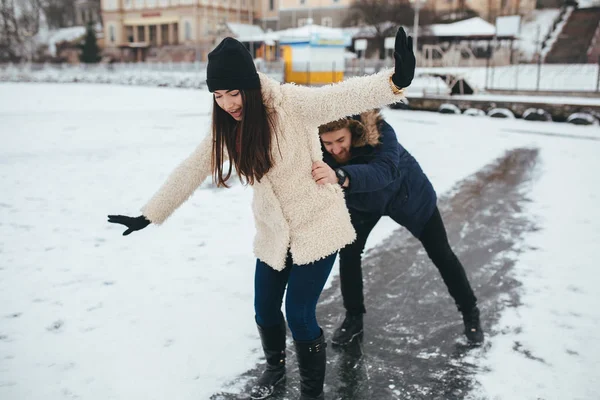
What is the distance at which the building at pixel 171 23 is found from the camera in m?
55.0

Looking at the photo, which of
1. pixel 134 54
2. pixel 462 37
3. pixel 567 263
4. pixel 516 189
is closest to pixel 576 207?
pixel 516 189

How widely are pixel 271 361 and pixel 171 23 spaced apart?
60.5 metres

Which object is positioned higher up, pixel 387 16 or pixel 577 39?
pixel 387 16

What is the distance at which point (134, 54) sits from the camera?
190ft

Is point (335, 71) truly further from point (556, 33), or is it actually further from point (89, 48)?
point (89, 48)

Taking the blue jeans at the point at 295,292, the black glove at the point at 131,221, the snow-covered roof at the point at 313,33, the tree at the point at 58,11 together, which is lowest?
the blue jeans at the point at 295,292

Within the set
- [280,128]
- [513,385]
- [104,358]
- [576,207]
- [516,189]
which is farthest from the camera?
[516,189]

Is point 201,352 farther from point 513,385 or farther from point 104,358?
point 513,385

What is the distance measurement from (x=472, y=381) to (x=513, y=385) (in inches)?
8.2

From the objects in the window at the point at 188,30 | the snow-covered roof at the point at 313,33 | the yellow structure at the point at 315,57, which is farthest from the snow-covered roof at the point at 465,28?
the window at the point at 188,30

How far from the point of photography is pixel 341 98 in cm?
202

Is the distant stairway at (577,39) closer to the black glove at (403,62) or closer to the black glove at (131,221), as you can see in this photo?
the black glove at (403,62)

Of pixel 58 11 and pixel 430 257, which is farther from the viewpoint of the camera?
pixel 58 11

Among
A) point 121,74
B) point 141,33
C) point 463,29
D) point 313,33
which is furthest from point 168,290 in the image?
point 141,33
